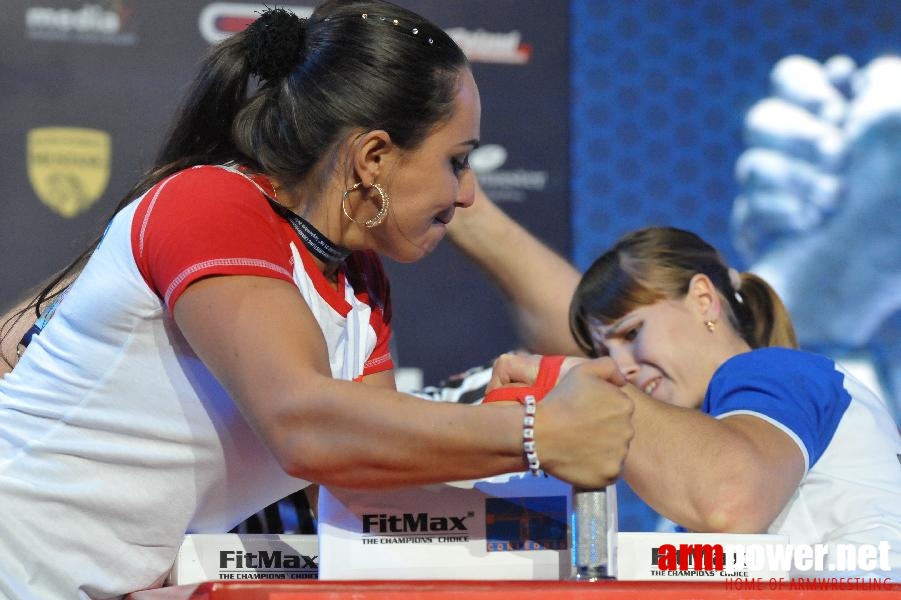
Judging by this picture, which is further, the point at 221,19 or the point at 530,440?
the point at 221,19

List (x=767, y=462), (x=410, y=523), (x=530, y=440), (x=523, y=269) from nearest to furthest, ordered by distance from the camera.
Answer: (x=530, y=440) < (x=410, y=523) < (x=767, y=462) < (x=523, y=269)

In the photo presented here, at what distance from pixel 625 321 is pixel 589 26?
157cm

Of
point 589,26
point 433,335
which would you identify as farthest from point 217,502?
point 589,26

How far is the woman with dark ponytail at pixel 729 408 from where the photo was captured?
139cm

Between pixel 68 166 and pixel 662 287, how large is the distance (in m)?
1.59

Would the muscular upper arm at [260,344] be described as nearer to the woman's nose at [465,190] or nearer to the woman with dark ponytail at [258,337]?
the woman with dark ponytail at [258,337]

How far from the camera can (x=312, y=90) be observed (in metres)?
1.24

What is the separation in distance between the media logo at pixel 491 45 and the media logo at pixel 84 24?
0.86 metres

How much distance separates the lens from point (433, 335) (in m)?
2.91

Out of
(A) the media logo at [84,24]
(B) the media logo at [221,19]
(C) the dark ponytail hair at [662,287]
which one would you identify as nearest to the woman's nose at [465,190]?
(C) the dark ponytail hair at [662,287]

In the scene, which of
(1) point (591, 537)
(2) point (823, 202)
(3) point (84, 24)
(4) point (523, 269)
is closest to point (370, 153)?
(1) point (591, 537)

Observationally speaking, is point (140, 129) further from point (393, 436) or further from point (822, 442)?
point (393, 436)

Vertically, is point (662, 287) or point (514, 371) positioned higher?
point (662, 287)

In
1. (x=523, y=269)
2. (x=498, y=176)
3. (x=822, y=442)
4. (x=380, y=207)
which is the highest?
(x=498, y=176)
